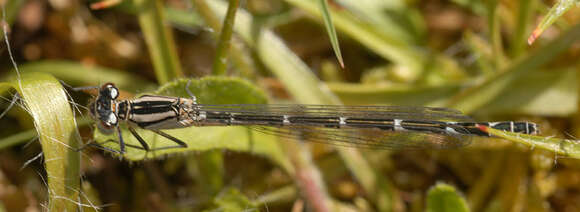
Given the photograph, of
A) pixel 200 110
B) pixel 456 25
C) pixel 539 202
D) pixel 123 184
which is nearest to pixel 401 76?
pixel 456 25

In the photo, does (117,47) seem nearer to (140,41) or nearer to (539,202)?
(140,41)

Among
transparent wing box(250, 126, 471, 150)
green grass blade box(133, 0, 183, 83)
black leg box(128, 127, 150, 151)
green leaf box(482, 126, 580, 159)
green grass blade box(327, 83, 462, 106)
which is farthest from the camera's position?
green grass blade box(327, 83, 462, 106)

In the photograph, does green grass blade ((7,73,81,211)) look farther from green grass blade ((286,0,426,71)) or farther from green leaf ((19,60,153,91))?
green grass blade ((286,0,426,71))

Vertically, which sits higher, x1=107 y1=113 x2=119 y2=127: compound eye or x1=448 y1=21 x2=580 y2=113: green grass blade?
x1=448 y1=21 x2=580 y2=113: green grass blade

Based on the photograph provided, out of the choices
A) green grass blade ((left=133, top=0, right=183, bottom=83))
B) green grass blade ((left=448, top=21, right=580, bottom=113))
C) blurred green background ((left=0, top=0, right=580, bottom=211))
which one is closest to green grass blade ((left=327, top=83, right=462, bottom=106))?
blurred green background ((left=0, top=0, right=580, bottom=211))

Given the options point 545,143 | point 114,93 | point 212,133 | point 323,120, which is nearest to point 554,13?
point 545,143

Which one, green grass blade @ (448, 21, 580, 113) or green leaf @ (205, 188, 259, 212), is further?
green grass blade @ (448, 21, 580, 113)

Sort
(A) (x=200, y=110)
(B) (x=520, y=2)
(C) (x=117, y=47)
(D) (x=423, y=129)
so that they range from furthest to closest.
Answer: (C) (x=117, y=47), (B) (x=520, y=2), (D) (x=423, y=129), (A) (x=200, y=110)

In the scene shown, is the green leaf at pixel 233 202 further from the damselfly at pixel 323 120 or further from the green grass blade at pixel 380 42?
the green grass blade at pixel 380 42

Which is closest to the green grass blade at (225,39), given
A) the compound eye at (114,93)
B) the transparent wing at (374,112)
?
the transparent wing at (374,112)
